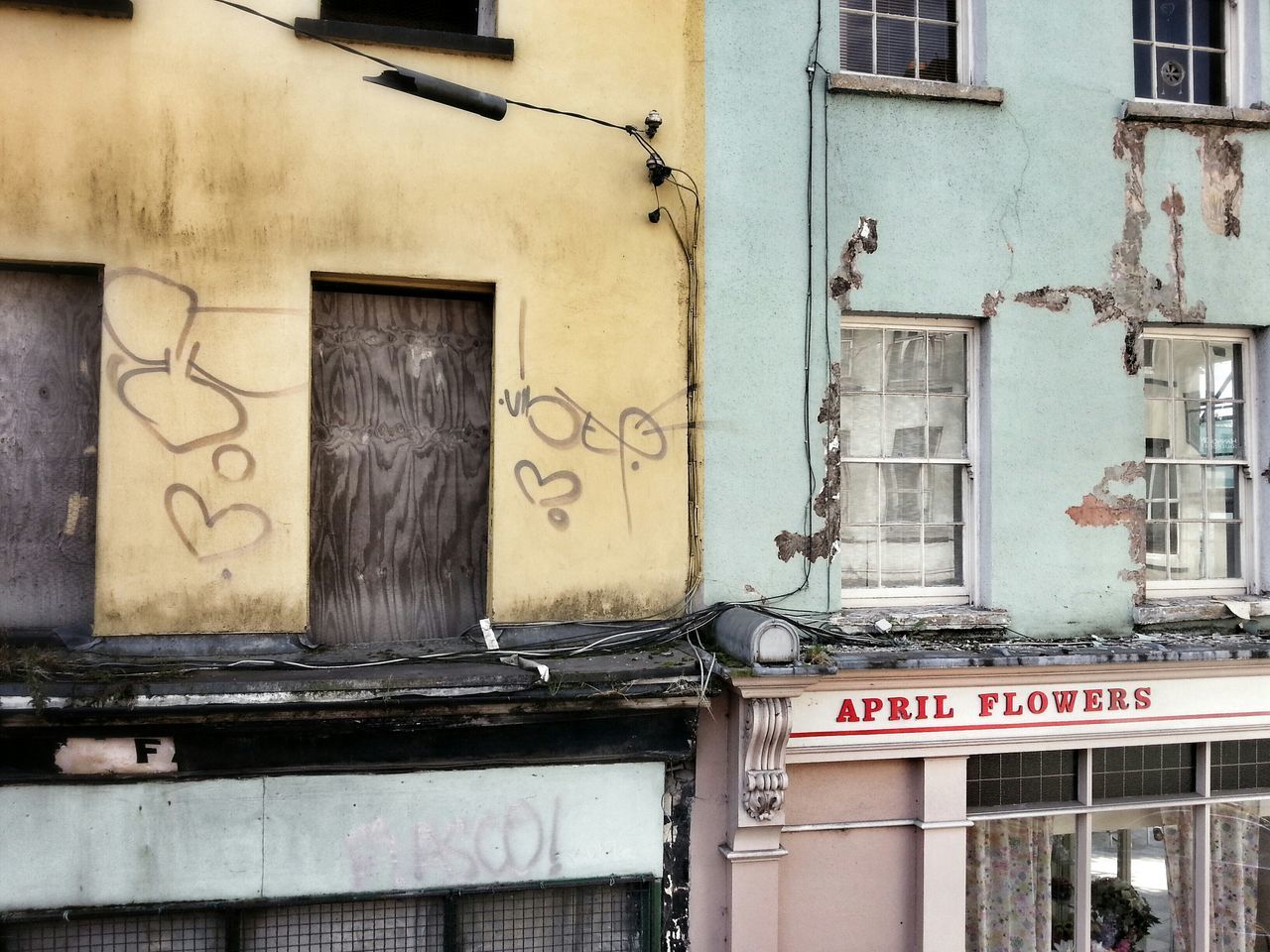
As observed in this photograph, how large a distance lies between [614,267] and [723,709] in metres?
2.87

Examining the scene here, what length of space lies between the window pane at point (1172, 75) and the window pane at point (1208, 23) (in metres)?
0.24

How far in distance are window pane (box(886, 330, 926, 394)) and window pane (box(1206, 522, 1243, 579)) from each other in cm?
260

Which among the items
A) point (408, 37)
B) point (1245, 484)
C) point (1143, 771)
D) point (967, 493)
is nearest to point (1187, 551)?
point (1245, 484)

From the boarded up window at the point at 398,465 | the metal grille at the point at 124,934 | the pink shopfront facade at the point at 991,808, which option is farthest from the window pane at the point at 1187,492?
the metal grille at the point at 124,934

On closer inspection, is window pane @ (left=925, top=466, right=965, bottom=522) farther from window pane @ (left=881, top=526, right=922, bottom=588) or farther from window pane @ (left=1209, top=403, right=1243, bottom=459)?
window pane @ (left=1209, top=403, right=1243, bottom=459)

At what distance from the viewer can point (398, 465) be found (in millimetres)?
6098

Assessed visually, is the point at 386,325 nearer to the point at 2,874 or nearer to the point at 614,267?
the point at 614,267

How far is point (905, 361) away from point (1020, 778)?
10.0ft

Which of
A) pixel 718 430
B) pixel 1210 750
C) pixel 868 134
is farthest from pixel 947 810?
pixel 868 134

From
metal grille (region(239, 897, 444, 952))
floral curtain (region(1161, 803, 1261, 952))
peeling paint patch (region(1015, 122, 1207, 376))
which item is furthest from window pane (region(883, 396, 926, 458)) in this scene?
metal grille (region(239, 897, 444, 952))

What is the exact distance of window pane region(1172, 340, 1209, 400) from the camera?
7188 millimetres

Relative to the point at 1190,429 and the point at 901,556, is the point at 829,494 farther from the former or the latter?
the point at 1190,429

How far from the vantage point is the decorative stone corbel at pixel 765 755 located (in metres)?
5.77

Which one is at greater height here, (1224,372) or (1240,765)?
(1224,372)
